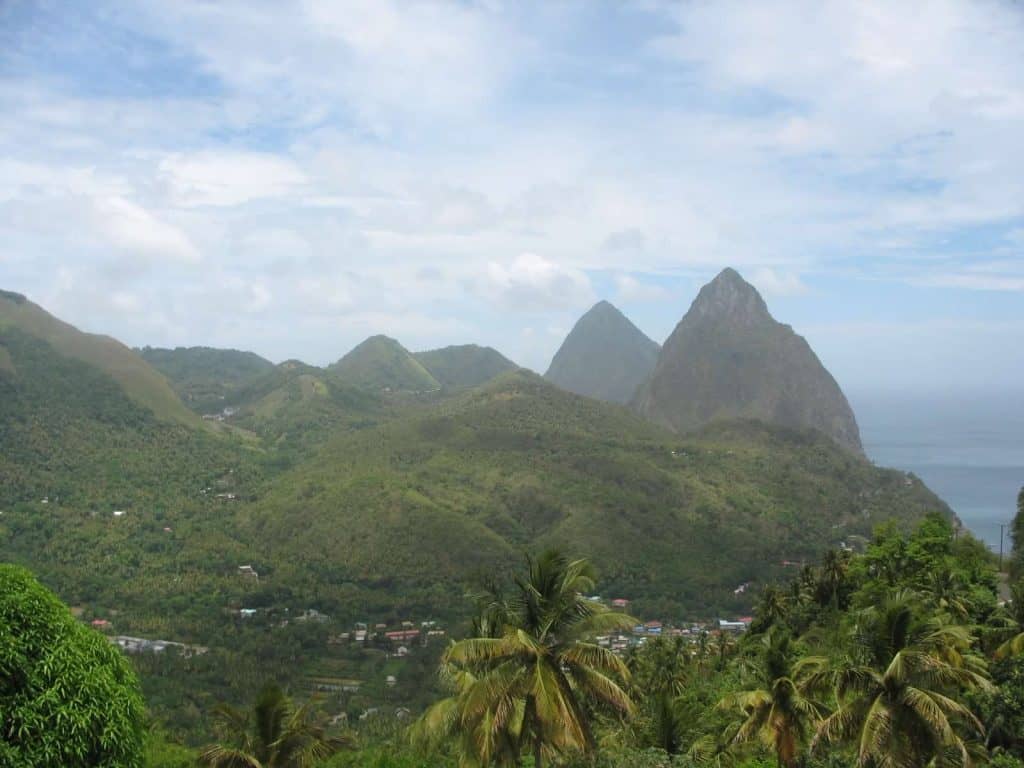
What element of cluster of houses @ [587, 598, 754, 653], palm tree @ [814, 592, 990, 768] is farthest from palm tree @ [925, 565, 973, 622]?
cluster of houses @ [587, 598, 754, 653]

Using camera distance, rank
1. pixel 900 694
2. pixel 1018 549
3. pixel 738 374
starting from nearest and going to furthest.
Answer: pixel 900 694 → pixel 1018 549 → pixel 738 374

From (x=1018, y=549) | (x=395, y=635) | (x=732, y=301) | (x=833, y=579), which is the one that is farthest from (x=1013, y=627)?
(x=732, y=301)

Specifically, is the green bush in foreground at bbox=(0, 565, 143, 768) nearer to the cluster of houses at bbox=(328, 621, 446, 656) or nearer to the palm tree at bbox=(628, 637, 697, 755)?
the palm tree at bbox=(628, 637, 697, 755)

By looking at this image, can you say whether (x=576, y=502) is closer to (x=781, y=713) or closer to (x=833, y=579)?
(x=833, y=579)

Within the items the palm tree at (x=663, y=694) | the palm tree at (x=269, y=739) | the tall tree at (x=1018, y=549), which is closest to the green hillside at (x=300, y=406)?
the palm tree at (x=663, y=694)

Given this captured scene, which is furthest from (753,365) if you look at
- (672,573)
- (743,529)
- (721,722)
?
(721,722)

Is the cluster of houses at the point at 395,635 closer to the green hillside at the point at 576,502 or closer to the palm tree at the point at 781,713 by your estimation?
the green hillside at the point at 576,502

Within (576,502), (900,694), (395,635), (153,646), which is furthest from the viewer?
(576,502)
